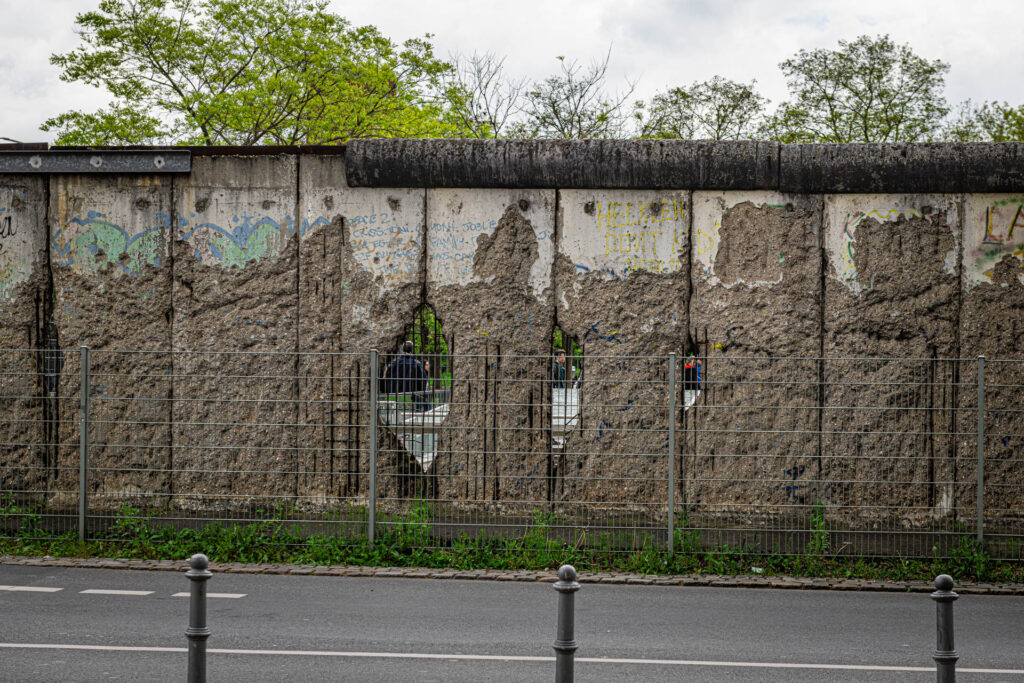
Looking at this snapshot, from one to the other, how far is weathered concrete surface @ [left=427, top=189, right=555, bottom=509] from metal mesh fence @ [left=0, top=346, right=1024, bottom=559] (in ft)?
0.09

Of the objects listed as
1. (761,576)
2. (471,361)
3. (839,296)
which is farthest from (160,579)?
(839,296)

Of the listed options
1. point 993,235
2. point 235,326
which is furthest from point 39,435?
point 993,235

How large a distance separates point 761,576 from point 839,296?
2.55 meters

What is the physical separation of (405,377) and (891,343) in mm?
4318

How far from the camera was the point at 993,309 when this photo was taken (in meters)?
9.05

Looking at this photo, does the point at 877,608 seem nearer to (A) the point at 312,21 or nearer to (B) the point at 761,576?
(B) the point at 761,576

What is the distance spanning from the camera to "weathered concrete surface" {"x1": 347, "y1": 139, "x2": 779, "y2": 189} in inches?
358

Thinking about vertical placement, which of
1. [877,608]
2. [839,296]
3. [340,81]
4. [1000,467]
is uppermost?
[340,81]

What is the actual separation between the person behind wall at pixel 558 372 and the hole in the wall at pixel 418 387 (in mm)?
931

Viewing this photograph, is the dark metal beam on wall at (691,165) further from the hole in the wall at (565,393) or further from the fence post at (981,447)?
the fence post at (981,447)

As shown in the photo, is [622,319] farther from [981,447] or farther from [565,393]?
[981,447]

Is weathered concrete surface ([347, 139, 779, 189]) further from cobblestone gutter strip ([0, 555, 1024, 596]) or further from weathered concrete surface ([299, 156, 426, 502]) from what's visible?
cobblestone gutter strip ([0, 555, 1024, 596])

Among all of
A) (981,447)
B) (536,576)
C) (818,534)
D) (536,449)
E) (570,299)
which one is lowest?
(536,576)

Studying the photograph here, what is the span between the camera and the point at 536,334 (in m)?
9.32
